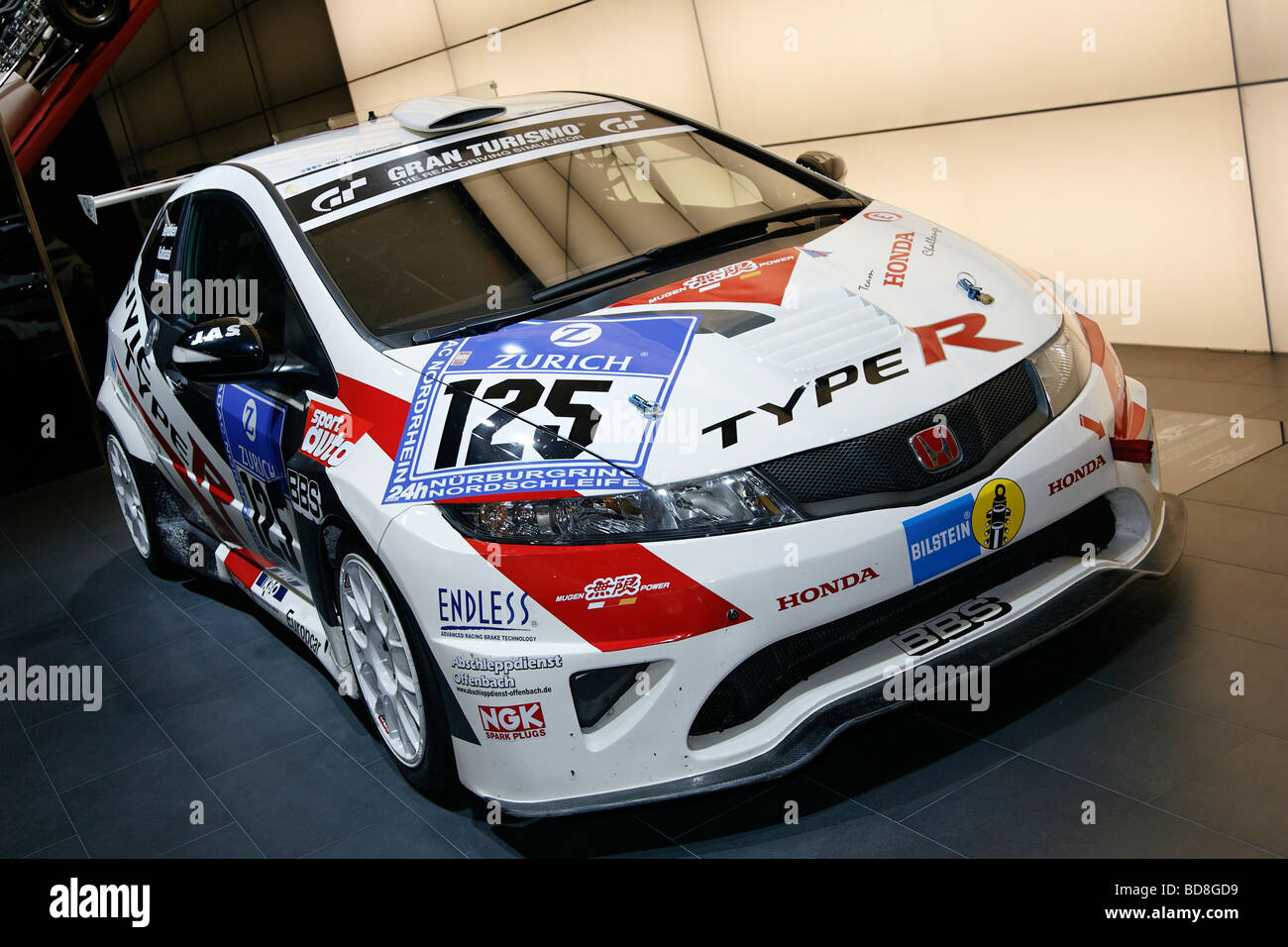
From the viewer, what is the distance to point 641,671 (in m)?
2.24

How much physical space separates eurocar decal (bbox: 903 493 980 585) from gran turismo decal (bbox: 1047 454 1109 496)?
0.24 meters

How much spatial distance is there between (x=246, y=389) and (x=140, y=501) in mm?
→ 1692

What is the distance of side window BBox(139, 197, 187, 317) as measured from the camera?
386cm

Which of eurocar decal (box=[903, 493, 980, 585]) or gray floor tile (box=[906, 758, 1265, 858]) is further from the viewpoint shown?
eurocar decal (box=[903, 493, 980, 585])

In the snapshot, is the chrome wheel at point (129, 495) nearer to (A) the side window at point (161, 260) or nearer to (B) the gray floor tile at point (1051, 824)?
(A) the side window at point (161, 260)

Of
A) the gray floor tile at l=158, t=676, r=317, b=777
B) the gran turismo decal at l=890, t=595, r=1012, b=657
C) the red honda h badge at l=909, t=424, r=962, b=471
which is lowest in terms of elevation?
the gray floor tile at l=158, t=676, r=317, b=777

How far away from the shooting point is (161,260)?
3.96 m

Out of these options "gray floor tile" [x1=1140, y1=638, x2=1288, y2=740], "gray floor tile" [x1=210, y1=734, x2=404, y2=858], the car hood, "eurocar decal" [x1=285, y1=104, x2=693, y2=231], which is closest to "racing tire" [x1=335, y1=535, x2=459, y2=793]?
"gray floor tile" [x1=210, y1=734, x2=404, y2=858]

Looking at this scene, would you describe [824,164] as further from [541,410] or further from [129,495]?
[129,495]

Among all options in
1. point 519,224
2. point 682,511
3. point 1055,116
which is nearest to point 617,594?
point 682,511

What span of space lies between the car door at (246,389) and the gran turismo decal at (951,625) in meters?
1.55

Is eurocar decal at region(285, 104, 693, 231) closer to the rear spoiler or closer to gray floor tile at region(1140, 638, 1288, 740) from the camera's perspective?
the rear spoiler

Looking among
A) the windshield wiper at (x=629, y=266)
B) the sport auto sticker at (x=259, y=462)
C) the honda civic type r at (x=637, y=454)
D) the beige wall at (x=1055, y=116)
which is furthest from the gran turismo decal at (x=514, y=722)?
the beige wall at (x=1055, y=116)
